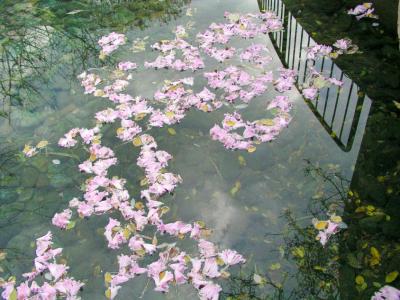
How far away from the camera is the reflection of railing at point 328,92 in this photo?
11.3 ft

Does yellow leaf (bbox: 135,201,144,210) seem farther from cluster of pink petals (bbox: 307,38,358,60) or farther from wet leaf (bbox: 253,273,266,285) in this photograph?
cluster of pink petals (bbox: 307,38,358,60)

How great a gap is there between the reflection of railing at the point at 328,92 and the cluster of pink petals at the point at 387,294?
1295 mm

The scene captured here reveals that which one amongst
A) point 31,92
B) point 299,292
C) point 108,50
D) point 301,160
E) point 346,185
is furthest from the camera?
point 108,50

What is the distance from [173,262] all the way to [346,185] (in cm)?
146

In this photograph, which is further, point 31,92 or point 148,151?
point 31,92

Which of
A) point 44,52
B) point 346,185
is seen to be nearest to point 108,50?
point 44,52

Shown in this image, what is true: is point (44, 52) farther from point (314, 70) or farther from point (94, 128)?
point (314, 70)

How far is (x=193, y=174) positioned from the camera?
3281 mm

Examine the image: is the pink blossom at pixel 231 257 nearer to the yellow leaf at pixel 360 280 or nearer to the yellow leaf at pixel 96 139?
the yellow leaf at pixel 360 280

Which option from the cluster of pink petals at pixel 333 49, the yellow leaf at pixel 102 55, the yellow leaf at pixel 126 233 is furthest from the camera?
the yellow leaf at pixel 102 55

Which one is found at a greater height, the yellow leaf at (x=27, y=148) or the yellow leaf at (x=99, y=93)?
the yellow leaf at (x=99, y=93)

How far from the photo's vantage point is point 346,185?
2977mm

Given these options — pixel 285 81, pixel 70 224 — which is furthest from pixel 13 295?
pixel 285 81

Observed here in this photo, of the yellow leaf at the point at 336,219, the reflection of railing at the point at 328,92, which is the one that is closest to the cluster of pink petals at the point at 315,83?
the reflection of railing at the point at 328,92
